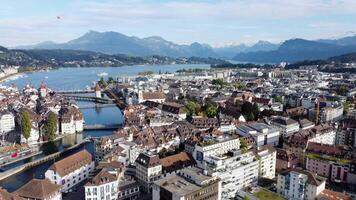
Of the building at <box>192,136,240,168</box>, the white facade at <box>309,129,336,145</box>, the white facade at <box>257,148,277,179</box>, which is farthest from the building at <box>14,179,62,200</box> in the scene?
the white facade at <box>309,129,336,145</box>

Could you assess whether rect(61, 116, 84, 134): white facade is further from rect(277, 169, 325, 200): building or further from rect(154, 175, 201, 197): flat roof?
rect(277, 169, 325, 200): building

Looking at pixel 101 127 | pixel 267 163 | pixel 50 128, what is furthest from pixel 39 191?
pixel 101 127

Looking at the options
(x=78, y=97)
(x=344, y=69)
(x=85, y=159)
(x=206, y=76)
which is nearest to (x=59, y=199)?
(x=85, y=159)

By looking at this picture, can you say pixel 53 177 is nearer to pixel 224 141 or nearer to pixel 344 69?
pixel 224 141

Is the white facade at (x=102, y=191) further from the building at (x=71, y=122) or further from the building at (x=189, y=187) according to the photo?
the building at (x=71, y=122)

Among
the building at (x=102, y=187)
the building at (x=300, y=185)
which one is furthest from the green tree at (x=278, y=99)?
the building at (x=102, y=187)
